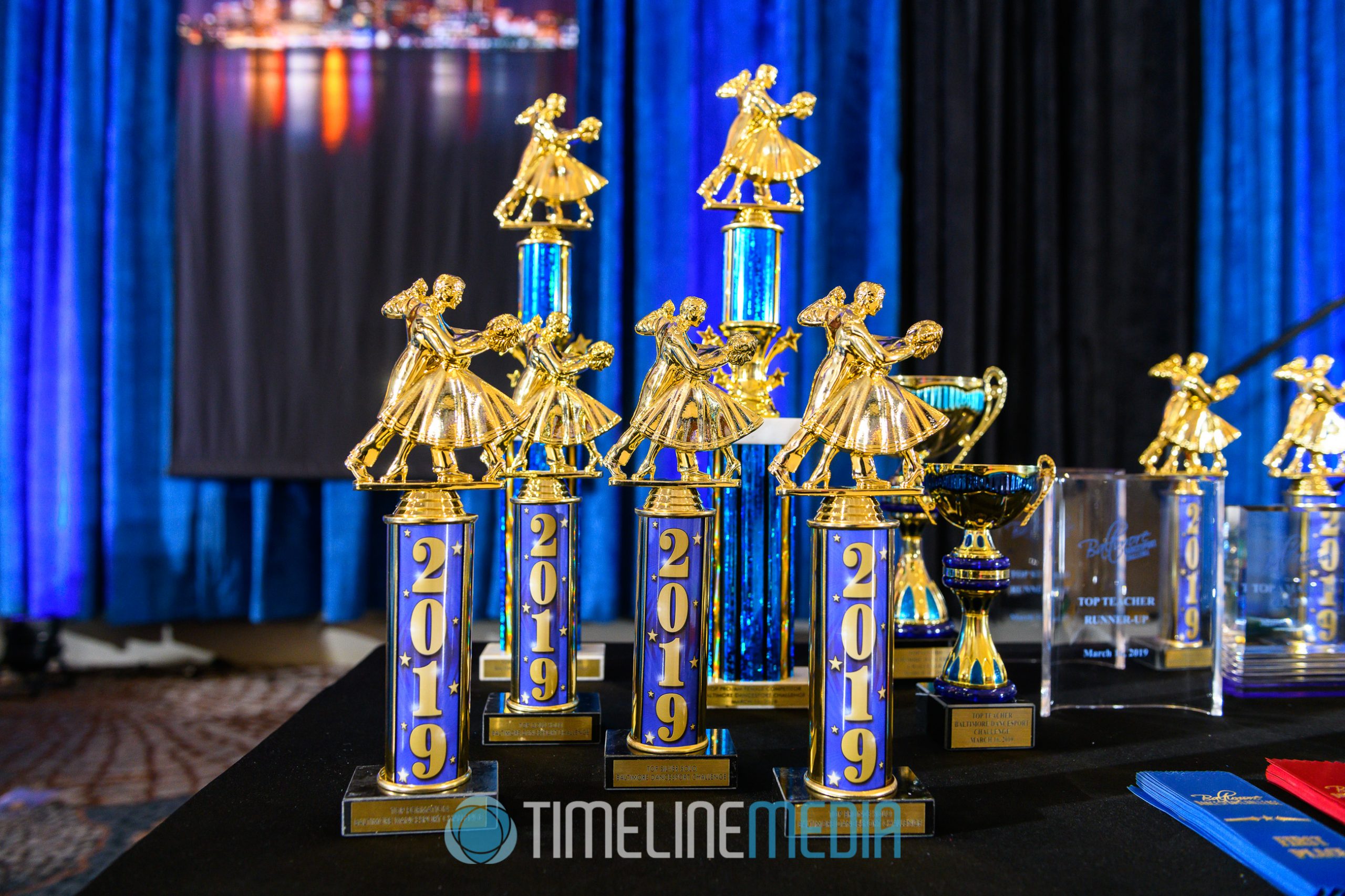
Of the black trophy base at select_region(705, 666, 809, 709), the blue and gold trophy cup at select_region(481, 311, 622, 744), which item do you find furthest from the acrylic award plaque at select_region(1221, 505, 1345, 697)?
the blue and gold trophy cup at select_region(481, 311, 622, 744)

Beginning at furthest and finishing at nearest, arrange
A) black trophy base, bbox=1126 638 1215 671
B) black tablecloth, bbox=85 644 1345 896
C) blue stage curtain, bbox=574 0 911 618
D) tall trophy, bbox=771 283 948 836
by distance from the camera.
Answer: blue stage curtain, bbox=574 0 911 618, black trophy base, bbox=1126 638 1215 671, tall trophy, bbox=771 283 948 836, black tablecloth, bbox=85 644 1345 896

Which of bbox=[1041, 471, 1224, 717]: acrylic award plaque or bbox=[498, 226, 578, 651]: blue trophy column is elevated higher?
bbox=[498, 226, 578, 651]: blue trophy column

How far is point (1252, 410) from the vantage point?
A: 2756 mm

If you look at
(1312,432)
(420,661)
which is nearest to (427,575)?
(420,661)

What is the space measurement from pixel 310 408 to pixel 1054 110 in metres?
2.42

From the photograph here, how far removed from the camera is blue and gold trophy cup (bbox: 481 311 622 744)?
1120mm

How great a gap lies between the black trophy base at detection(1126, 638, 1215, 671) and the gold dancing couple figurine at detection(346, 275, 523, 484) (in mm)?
1120

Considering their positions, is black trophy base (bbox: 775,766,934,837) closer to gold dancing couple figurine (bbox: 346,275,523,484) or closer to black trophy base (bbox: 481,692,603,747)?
black trophy base (bbox: 481,692,603,747)

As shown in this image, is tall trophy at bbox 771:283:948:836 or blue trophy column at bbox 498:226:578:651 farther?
blue trophy column at bbox 498:226:578:651

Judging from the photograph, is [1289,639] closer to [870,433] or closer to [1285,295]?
[870,433]

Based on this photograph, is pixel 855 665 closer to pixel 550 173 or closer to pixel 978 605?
pixel 978 605

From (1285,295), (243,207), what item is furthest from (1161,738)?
(243,207)

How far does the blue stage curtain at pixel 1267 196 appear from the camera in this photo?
269 centimetres

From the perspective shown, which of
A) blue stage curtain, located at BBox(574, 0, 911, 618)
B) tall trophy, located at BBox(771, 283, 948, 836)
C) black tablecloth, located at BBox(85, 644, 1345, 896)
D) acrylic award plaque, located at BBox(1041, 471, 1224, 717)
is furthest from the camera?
blue stage curtain, located at BBox(574, 0, 911, 618)
